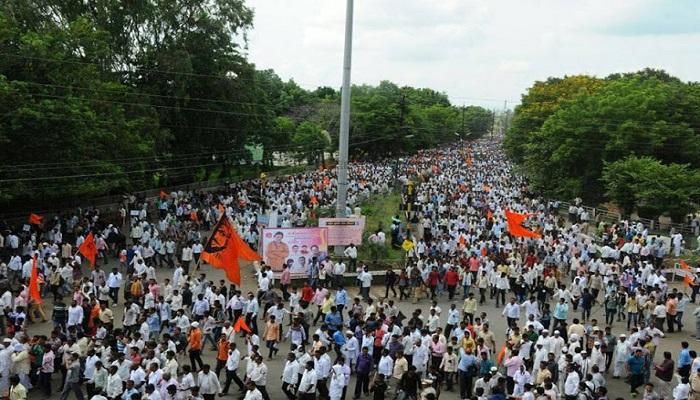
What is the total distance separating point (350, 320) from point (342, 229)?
890 cm

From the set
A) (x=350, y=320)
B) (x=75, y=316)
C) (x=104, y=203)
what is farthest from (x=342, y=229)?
(x=104, y=203)

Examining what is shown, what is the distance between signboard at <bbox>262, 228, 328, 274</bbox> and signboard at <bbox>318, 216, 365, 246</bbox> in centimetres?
62

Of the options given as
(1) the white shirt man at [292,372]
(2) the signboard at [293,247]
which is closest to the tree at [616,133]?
(2) the signboard at [293,247]

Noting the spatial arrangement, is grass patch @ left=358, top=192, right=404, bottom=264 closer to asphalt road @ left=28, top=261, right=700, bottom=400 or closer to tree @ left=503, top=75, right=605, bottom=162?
asphalt road @ left=28, top=261, right=700, bottom=400

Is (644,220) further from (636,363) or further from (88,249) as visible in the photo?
(88,249)

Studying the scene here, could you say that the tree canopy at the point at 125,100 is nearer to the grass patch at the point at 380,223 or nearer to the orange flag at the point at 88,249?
the orange flag at the point at 88,249

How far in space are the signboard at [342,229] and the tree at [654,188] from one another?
18555mm

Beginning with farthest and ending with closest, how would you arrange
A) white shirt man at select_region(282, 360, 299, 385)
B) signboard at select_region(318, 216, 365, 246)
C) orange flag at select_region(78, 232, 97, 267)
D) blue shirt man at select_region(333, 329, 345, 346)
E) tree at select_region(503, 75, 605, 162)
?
tree at select_region(503, 75, 605, 162)
signboard at select_region(318, 216, 365, 246)
orange flag at select_region(78, 232, 97, 267)
blue shirt man at select_region(333, 329, 345, 346)
white shirt man at select_region(282, 360, 299, 385)

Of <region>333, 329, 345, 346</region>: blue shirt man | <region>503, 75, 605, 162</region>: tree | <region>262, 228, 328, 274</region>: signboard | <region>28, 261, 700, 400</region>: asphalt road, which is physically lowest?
<region>28, 261, 700, 400</region>: asphalt road

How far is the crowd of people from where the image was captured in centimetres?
1224

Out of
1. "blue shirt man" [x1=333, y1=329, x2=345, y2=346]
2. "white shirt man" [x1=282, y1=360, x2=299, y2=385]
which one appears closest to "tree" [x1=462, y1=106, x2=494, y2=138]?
"blue shirt man" [x1=333, y1=329, x2=345, y2=346]

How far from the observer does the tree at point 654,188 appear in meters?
35.3

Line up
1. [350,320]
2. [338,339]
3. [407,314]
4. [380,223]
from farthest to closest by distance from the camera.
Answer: [380,223] → [407,314] → [350,320] → [338,339]

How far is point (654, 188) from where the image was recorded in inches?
1415
